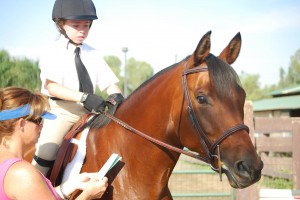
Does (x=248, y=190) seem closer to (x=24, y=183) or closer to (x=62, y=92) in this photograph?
(x=62, y=92)

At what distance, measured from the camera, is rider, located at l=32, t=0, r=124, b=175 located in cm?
312

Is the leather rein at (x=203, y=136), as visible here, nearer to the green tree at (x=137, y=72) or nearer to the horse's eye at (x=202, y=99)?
the horse's eye at (x=202, y=99)

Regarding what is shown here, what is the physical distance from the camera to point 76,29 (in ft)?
11.3

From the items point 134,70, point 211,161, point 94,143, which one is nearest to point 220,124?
point 211,161

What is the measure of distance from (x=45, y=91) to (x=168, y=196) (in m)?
1.45

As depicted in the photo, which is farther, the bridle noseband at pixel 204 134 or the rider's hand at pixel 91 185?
the bridle noseband at pixel 204 134

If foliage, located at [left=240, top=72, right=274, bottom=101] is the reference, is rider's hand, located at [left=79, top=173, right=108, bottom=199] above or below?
above

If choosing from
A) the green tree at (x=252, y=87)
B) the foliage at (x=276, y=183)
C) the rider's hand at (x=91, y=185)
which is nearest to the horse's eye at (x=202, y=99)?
the rider's hand at (x=91, y=185)

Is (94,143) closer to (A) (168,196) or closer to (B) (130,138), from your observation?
(B) (130,138)

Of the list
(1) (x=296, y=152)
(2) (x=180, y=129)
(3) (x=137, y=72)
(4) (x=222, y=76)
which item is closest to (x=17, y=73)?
(1) (x=296, y=152)

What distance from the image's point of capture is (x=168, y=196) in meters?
3.00

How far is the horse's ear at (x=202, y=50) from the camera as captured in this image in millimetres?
2701

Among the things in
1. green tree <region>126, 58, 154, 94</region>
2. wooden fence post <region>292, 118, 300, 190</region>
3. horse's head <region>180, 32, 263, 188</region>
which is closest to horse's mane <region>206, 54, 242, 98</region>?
horse's head <region>180, 32, 263, 188</region>

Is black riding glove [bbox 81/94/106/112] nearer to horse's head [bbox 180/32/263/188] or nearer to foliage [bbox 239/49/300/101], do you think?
horse's head [bbox 180/32/263/188]
